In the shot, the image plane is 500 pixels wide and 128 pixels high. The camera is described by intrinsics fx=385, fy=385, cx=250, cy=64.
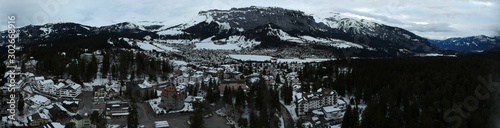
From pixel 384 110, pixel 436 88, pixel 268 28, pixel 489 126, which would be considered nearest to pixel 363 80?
pixel 436 88

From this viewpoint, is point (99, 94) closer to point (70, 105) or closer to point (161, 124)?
point (70, 105)

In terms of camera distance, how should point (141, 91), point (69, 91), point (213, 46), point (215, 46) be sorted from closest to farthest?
point (69, 91)
point (141, 91)
point (215, 46)
point (213, 46)

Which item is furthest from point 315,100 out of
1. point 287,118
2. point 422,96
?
point 422,96

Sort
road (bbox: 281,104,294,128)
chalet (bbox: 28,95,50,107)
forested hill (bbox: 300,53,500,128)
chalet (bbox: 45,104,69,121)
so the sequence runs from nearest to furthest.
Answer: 1. forested hill (bbox: 300,53,500,128)
2. chalet (bbox: 45,104,69,121)
3. road (bbox: 281,104,294,128)
4. chalet (bbox: 28,95,50,107)

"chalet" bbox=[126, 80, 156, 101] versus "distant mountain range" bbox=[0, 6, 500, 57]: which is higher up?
"distant mountain range" bbox=[0, 6, 500, 57]

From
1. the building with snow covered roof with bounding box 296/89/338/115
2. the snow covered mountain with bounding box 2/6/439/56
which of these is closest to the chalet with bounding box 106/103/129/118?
the building with snow covered roof with bounding box 296/89/338/115

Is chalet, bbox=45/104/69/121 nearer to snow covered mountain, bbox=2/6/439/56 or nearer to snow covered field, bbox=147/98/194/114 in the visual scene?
snow covered field, bbox=147/98/194/114

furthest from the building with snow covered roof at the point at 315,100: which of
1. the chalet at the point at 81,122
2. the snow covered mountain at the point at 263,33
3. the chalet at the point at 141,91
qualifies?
the snow covered mountain at the point at 263,33

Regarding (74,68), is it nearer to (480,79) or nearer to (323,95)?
(323,95)
